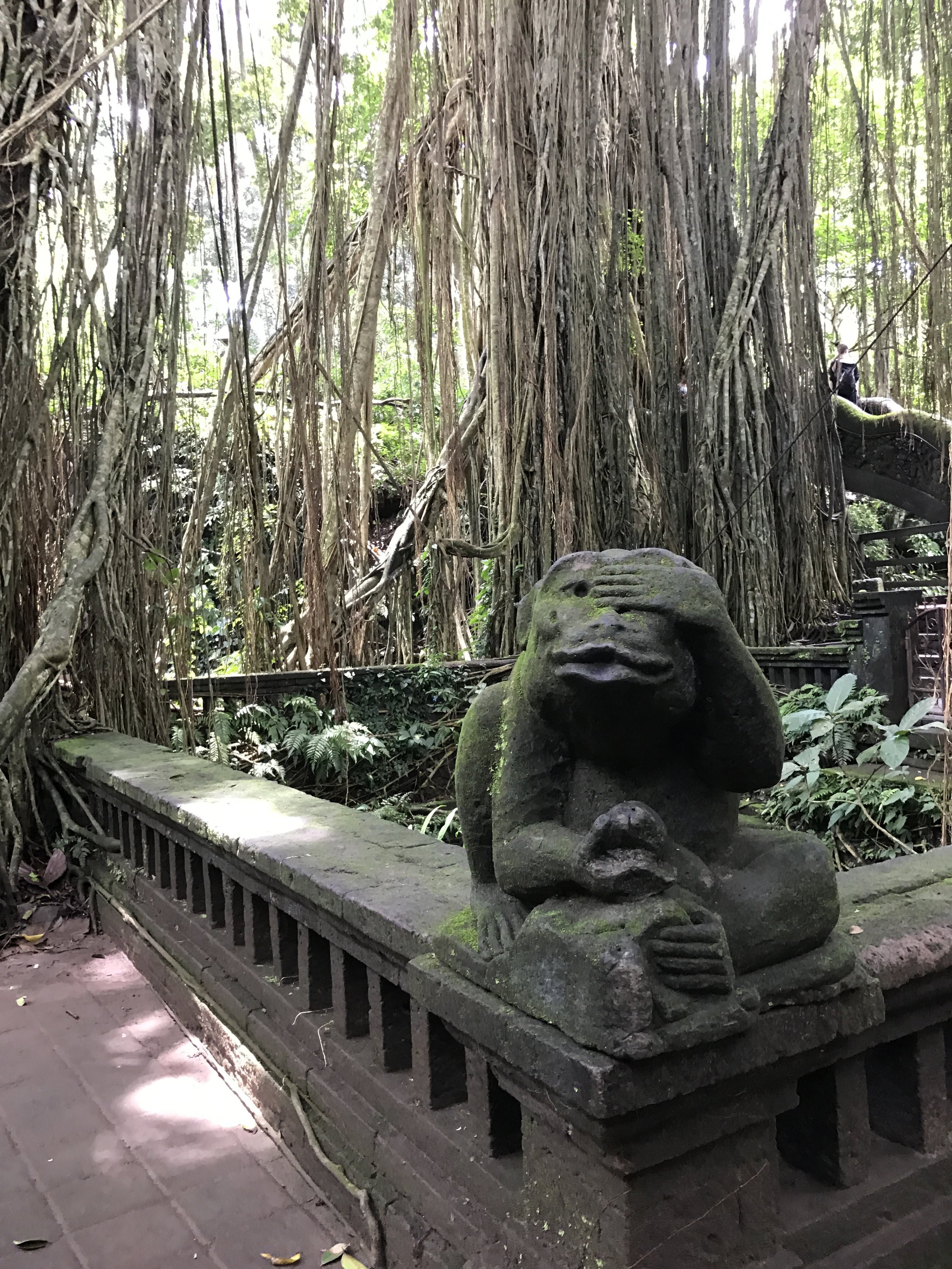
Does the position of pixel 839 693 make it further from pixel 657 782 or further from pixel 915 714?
pixel 657 782

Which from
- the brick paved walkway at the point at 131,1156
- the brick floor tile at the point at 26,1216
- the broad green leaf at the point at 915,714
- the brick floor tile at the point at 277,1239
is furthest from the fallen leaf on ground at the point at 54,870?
the broad green leaf at the point at 915,714

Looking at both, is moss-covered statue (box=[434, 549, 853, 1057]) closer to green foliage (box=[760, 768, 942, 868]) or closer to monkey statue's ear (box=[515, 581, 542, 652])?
monkey statue's ear (box=[515, 581, 542, 652])

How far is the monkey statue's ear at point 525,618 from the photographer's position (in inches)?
51.6

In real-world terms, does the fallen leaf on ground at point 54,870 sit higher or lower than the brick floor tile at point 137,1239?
higher

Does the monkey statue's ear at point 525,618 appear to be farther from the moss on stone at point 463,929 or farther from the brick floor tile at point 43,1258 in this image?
the brick floor tile at point 43,1258

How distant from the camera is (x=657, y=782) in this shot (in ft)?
4.06

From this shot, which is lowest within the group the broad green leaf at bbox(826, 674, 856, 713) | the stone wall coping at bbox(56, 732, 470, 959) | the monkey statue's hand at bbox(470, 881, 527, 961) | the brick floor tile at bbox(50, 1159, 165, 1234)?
the brick floor tile at bbox(50, 1159, 165, 1234)

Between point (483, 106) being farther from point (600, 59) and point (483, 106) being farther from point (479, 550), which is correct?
point (479, 550)

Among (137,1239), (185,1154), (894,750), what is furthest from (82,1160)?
(894,750)

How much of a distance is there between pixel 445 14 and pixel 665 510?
2.35m

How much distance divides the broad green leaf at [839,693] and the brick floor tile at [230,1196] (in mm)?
3075

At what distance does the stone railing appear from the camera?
1.09 metres

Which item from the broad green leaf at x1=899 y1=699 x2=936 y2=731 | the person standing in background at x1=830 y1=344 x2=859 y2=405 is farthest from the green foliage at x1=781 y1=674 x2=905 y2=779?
the person standing in background at x1=830 y1=344 x2=859 y2=405

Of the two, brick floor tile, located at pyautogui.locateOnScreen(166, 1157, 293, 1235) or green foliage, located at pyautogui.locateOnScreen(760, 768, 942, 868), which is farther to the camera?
green foliage, located at pyautogui.locateOnScreen(760, 768, 942, 868)
